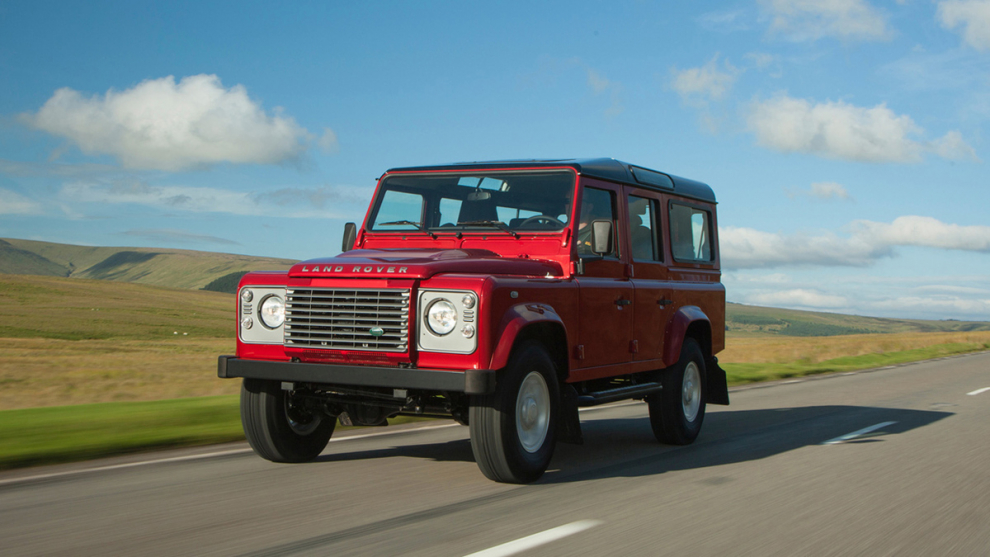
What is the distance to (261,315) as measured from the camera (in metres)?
6.18

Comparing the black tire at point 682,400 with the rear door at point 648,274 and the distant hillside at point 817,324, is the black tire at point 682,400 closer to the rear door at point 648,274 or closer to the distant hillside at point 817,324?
the rear door at point 648,274

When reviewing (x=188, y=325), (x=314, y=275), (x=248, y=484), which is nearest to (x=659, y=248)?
(x=314, y=275)

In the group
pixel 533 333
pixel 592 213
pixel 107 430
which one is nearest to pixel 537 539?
pixel 533 333

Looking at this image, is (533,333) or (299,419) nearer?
(533,333)

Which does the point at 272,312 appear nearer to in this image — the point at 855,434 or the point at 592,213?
the point at 592,213

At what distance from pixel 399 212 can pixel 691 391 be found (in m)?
3.44

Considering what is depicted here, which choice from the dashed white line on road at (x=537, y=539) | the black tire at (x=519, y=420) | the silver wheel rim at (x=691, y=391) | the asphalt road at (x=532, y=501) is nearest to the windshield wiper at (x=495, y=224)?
the black tire at (x=519, y=420)

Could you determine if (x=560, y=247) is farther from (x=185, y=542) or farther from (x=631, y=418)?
(x=631, y=418)

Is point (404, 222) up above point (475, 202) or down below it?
below

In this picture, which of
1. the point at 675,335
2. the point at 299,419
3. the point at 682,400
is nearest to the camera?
the point at 299,419

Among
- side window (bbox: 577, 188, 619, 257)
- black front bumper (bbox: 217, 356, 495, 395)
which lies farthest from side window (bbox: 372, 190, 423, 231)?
black front bumper (bbox: 217, 356, 495, 395)

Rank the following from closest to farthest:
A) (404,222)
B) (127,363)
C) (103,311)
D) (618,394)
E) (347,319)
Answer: (347,319) → (618,394) → (404,222) → (127,363) → (103,311)

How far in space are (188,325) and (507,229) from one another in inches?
2518

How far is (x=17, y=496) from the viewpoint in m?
5.41
